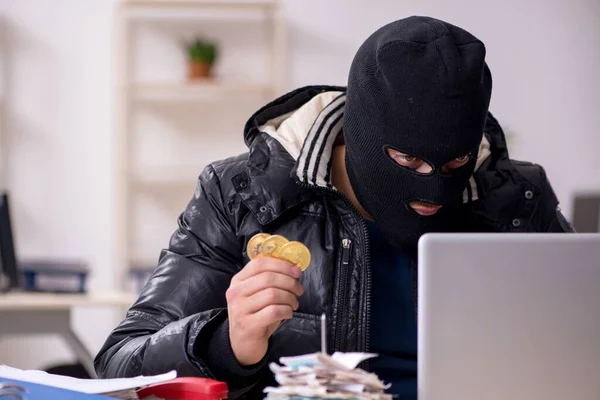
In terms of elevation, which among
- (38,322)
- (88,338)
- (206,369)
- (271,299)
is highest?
(271,299)

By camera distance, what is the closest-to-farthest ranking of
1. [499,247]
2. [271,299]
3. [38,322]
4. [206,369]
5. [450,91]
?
1. [499,247]
2. [271,299]
3. [206,369]
4. [450,91]
5. [38,322]

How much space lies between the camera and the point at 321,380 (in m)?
1.04

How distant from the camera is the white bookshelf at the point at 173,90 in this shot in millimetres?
4504

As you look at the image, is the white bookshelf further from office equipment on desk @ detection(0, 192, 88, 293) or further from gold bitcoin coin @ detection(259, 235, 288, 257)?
gold bitcoin coin @ detection(259, 235, 288, 257)

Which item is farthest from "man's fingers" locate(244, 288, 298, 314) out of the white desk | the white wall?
the white wall

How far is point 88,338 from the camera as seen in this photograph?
15.6 ft

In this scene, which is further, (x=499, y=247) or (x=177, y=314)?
(x=177, y=314)

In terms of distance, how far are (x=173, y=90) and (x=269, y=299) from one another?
3.51 m

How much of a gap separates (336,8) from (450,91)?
136 inches

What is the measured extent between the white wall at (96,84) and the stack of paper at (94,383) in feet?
11.6

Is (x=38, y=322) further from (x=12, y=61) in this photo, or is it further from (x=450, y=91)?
(x=450, y=91)

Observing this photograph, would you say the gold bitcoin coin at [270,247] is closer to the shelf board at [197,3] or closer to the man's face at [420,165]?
the man's face at [420,165]

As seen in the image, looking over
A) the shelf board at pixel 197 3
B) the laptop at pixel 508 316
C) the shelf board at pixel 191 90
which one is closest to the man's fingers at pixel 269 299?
the laptop at pixel 508 316

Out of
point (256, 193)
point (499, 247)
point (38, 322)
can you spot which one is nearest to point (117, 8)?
point (38, 322)
